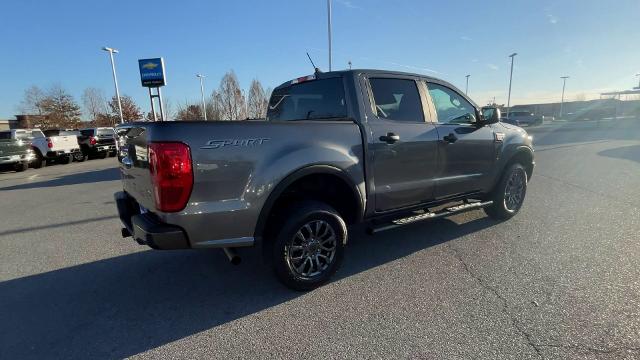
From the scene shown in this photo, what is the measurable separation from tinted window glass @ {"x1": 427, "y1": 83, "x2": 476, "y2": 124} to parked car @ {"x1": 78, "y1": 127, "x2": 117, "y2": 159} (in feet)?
63.2

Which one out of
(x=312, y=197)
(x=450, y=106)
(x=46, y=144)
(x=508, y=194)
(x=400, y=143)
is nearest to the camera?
(x=312, y=197)

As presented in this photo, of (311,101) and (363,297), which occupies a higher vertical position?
(311,101)

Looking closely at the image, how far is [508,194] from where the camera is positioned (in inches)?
205

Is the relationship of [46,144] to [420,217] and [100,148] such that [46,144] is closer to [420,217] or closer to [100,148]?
[100,148]

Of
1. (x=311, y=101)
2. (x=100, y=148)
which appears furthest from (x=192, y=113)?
(x=311, y=101)

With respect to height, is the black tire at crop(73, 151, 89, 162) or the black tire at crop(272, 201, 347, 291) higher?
the black tire at crop(272, 201, 347, 291)

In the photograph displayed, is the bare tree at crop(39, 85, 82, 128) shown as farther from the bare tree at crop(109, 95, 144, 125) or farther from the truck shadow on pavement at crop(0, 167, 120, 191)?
the truck shadow on pavement at crop(0, 167, 120, 191)

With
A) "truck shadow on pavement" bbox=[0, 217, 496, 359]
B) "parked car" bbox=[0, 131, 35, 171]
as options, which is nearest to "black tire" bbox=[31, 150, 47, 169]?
"parked car" bbox=[0, 131, 35, 171]

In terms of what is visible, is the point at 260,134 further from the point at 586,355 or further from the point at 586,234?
the point at 586,234

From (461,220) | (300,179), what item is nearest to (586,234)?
(461,220)

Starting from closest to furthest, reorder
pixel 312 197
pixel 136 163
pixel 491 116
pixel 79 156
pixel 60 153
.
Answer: pixel 136 163, pixel 312 197, pixel 491 116, pixel 60 153, pixel 79 156

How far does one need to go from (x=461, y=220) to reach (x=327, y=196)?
104 inches

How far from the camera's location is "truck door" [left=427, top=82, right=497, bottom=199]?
14.0 feet

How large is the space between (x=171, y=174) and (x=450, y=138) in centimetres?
314
